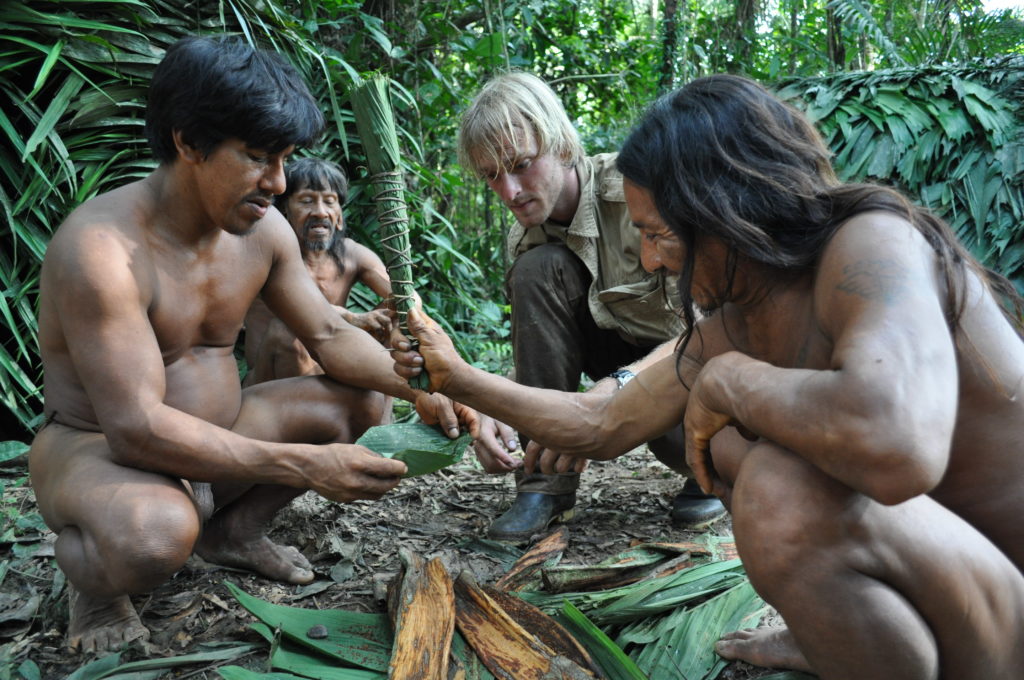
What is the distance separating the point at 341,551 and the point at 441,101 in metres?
3.85

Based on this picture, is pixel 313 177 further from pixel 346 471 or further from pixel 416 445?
pixel 346 471

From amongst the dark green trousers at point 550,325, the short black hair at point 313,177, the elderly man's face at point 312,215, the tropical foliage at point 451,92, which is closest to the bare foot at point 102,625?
the dark green trousers at point 550,325

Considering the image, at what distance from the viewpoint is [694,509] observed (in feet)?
11.1

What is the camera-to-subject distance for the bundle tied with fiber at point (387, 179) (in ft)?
8.54

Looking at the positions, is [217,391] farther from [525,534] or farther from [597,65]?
[597,65]

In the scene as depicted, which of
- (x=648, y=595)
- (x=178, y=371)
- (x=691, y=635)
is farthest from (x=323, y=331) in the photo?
(x=691, y=635)

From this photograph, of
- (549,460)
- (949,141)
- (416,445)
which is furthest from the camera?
(949,141)

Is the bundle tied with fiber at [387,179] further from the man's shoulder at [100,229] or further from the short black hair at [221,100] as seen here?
the man's shoulder at [100,229]

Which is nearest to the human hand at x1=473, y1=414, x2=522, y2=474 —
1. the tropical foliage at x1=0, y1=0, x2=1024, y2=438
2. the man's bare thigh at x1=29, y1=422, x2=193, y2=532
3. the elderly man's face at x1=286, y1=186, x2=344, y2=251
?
the man's bare thigh at x1=29, y1=422, x2=193, y2=532

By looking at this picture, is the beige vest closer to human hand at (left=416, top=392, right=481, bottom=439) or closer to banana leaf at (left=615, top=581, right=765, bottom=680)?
human hand at (left=416, top=392, right=481, bottom=439)

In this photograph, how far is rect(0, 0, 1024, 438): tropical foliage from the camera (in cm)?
416

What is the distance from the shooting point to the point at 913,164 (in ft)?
17.2

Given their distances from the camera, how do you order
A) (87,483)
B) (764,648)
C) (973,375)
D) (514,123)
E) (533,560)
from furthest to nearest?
(514,123)
(533,560)
(87,483)
(764,648)
(973,375)

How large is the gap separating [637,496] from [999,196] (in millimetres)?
2989
